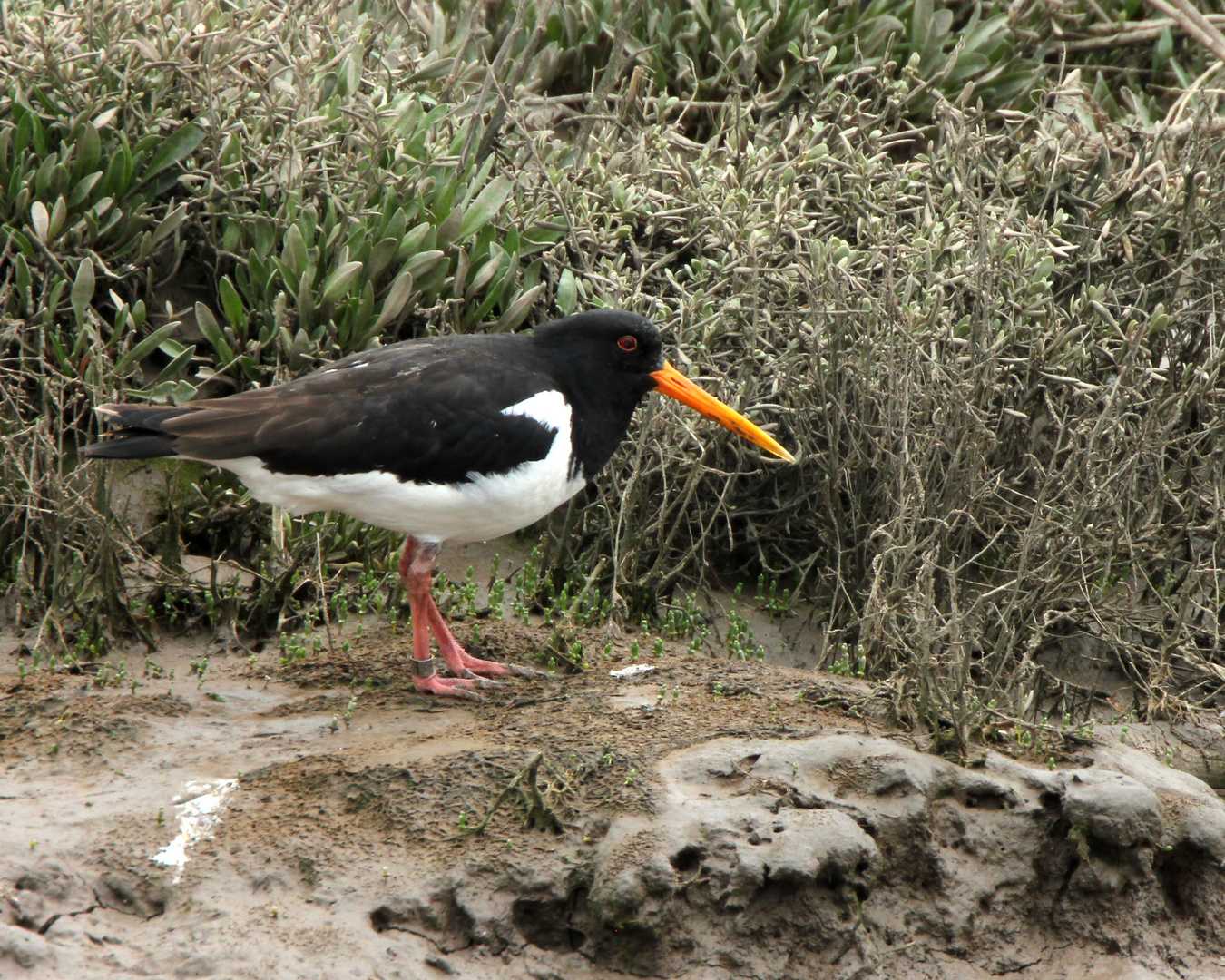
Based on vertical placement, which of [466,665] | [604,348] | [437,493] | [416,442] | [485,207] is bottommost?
[466,665]

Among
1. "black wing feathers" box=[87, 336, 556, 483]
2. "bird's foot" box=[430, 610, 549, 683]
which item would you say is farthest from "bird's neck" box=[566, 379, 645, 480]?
"bird's foot" box=[430, 610, 549, 683]

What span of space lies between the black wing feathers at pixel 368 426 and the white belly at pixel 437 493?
0.04 metres

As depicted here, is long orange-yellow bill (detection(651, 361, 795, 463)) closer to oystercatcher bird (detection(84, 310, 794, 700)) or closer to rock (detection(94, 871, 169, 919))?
oystercatcher bird (detection(84, 310, 794, 700))

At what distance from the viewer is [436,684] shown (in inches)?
186

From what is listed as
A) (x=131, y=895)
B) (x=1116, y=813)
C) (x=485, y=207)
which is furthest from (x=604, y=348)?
(x=131, y=895)

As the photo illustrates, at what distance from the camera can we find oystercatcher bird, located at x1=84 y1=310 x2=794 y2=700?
14.8 ft

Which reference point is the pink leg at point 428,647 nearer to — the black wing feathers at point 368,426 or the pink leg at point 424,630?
Answer: the pink leg at point 424,630

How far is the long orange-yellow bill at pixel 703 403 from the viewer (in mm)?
5117

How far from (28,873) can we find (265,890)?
627 mm

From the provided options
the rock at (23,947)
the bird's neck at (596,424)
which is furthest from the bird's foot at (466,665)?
the rock at (23,947)

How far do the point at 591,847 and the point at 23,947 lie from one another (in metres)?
1.50

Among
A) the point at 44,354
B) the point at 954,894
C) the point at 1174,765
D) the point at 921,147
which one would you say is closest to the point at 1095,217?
the point at 921,147

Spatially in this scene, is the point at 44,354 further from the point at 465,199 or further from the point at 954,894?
the point at 954,894

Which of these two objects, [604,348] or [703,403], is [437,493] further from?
[703,403]
